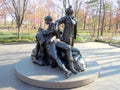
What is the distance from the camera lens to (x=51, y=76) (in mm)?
4617

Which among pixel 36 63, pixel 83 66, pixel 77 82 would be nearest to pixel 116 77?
pixel 83 66

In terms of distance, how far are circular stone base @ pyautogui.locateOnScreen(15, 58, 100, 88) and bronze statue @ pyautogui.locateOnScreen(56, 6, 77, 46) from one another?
3.02ft

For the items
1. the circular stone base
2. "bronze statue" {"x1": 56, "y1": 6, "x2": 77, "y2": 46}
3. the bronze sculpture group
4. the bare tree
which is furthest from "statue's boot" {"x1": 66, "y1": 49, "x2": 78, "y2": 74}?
the bare tree

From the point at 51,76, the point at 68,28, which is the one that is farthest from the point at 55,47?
the point at 51,76

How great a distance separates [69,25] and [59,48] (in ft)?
2.23

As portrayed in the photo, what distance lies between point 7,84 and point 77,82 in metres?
1.61

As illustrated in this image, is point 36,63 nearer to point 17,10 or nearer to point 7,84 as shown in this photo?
point 7,84

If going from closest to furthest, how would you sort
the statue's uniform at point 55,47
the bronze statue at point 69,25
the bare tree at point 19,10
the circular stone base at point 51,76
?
the circular stone base at point 51,76, the statue's uniform at point 55,47, the bronze statue at point 69,25, the bare tree at point 19,10

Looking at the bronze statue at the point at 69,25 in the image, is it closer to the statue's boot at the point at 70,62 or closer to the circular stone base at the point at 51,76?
the statue's boot at the point at 70,62

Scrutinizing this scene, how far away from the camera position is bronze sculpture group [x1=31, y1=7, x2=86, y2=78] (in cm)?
494

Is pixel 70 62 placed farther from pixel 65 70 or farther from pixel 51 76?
pixel 51 76

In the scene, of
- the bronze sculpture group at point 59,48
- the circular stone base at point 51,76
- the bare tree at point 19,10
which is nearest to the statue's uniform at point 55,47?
the bronze sculpture group at point 59,48

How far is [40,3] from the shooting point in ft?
87.2

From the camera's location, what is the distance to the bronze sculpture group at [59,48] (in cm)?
494
